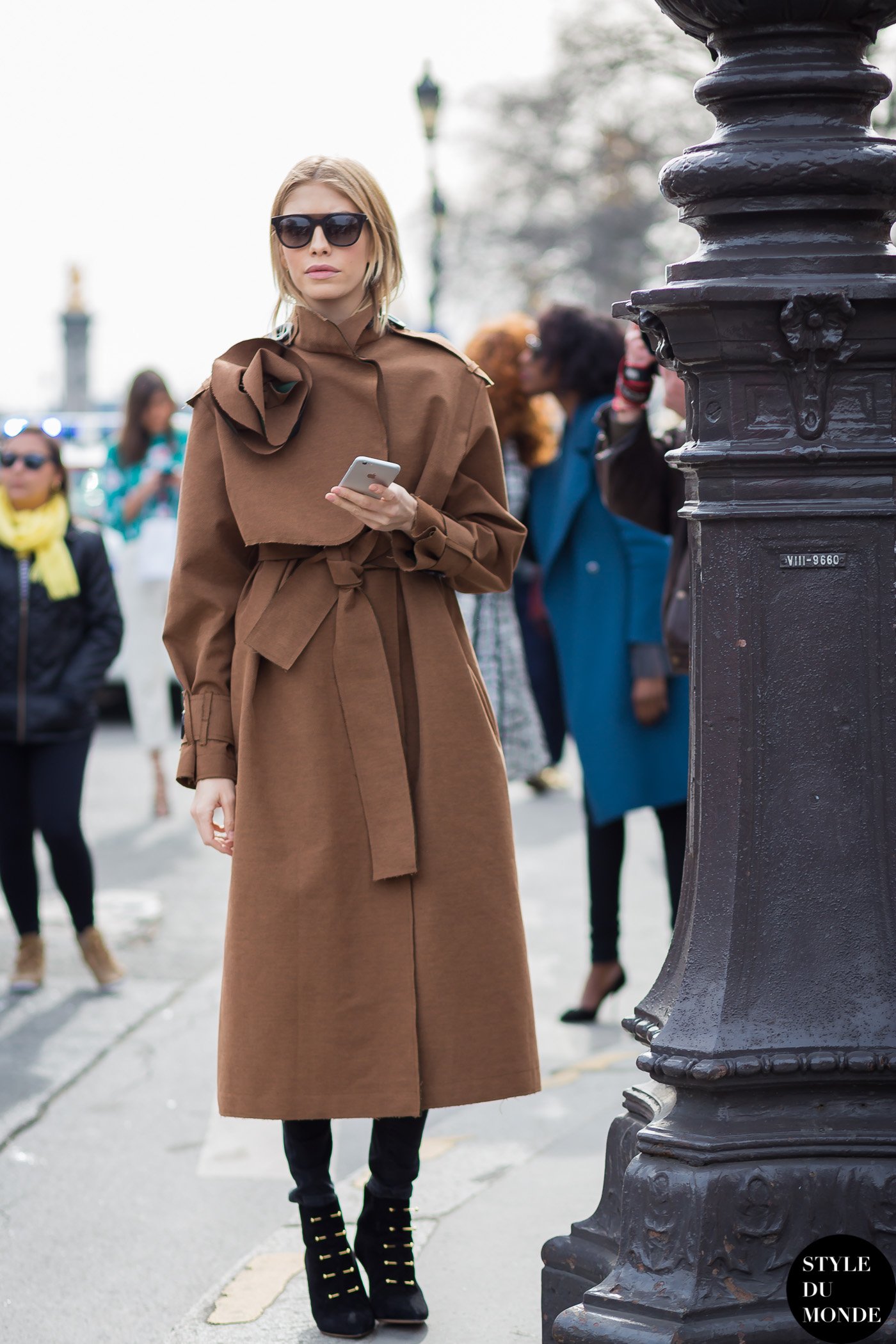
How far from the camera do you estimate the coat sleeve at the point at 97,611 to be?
21.7 ft

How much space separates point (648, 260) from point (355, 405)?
38.3 meters

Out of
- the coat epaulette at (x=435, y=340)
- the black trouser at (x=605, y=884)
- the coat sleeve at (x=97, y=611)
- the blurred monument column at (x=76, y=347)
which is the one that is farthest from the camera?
the blurred monument column at (x=76, y=347)

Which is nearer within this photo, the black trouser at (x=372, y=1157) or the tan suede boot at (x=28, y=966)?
the black trouser at (x=372, y=1157)

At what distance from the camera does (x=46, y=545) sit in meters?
6.68

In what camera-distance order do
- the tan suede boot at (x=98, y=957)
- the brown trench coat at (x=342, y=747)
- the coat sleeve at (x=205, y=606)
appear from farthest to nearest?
1. the tan suede boot at (x=98, y=957)
2. the coat sleeve at (x=205, y=606)
3. the brown trench coat at (x=342, y=747)

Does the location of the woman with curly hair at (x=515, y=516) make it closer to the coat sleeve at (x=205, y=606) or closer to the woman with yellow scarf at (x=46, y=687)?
the woman with yellow scarf at (x=46, y=687)

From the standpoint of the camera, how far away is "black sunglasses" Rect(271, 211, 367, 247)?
343cm

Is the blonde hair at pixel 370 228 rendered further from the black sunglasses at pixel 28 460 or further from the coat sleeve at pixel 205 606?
the black sunglasses at pixel 28 460

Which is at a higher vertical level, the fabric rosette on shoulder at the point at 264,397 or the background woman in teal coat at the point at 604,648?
the fabric rosette on shoulder at the point at 264,397

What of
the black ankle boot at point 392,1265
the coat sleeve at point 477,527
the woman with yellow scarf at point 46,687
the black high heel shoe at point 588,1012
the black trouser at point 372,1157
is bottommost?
the black high heel shoe at point 588,1012

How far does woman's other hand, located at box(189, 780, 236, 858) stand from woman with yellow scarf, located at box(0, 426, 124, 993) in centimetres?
302

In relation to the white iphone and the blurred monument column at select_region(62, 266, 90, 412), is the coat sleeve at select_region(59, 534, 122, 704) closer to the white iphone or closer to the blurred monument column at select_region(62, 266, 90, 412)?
the white iphone

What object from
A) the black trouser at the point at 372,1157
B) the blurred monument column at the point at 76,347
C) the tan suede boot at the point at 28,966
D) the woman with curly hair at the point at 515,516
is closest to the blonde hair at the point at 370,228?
the black trouser at the point at 372,1157

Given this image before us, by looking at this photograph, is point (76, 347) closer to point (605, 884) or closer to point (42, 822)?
point (42, 822)
